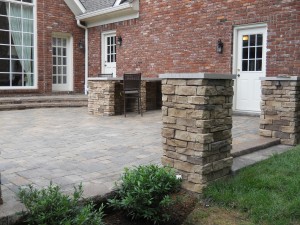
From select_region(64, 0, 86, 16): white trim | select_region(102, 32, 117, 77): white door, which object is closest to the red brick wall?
select_region(102, 32, 117, 77): white door

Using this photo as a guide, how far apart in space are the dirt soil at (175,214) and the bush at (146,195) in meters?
0.06

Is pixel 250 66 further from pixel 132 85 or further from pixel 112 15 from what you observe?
pixel 112 15

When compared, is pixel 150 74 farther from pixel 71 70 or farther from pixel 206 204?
pixel 206 204

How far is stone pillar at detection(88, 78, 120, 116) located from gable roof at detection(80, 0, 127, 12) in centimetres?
445

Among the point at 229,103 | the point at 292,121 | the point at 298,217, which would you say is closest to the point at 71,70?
the point at 292,121

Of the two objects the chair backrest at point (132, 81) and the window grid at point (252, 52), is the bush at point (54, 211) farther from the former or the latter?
the window grid at point (252, 52)

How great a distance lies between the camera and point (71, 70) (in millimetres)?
12594

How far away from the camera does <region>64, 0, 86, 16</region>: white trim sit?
12.2 m

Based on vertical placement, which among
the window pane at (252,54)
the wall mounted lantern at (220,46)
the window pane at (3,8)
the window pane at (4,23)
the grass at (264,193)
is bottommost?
the grass at (264,193)

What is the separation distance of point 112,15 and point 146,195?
31.9 feet

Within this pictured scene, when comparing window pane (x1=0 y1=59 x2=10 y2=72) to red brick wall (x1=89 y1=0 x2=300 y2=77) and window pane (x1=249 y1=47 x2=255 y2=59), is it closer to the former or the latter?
red brick wall (x1=89 y1=0 x2=300 y2=77)

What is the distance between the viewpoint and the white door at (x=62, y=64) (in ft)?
40.2

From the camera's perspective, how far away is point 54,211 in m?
2.28

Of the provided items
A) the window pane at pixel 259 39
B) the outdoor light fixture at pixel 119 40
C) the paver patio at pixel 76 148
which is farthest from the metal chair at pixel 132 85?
the outdoor light fixture at pixel 119 40
